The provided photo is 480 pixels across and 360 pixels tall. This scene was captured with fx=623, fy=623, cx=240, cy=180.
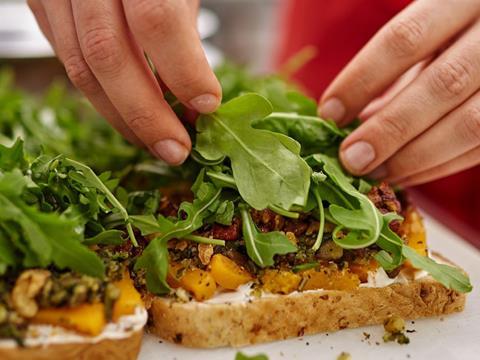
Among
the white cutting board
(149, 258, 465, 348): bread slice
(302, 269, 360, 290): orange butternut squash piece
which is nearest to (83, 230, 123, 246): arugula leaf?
(149, 258, 465, 348): bread slice

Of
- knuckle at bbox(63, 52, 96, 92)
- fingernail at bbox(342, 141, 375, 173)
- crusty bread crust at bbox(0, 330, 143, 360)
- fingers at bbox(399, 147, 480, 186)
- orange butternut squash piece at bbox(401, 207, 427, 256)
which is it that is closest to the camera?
crusty bread crust at bbox(0, 330, 143, 360)

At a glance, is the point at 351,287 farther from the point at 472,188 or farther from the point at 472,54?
the point at 472,188

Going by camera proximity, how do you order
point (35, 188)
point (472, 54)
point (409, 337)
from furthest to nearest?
point (472, 54), point (409, 337), point (35, 188)

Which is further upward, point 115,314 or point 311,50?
point 115,314

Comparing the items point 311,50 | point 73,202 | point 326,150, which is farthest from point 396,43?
point 311,50

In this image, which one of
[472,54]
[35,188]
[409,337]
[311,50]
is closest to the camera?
[35,188]

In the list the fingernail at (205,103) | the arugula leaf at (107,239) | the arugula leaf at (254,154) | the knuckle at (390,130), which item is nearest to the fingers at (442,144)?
the knuckle at (390,130)

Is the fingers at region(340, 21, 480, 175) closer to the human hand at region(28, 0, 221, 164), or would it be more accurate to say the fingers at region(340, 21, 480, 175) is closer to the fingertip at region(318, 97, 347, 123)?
the fingertip at region(318, 97, 347, 123)

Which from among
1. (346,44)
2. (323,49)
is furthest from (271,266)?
(323,49)
